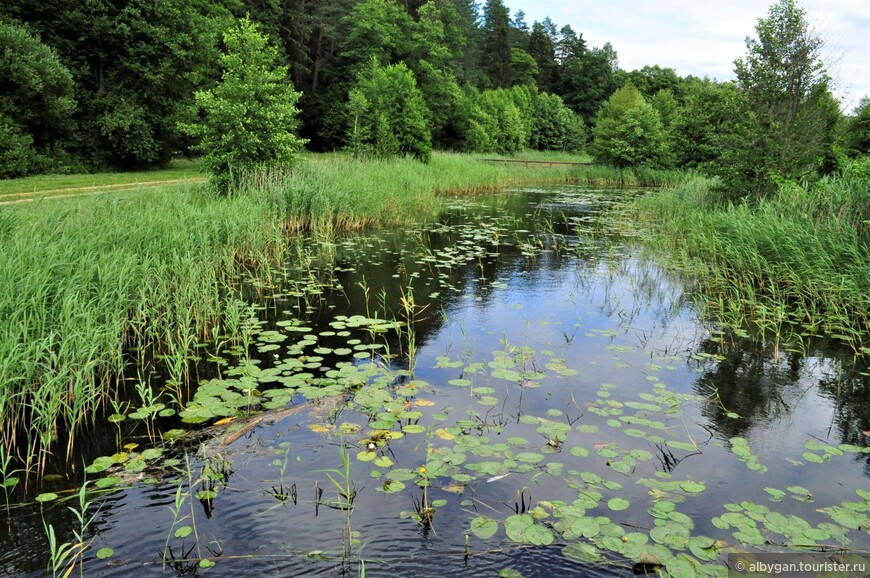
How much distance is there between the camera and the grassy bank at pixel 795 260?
25.2 ft

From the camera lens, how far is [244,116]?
45.3 feet

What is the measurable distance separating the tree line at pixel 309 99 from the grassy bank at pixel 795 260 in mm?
2397

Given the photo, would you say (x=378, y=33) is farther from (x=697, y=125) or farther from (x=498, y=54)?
(x=498, y=54)

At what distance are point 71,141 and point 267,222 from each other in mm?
15414

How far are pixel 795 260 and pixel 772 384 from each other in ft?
12.1

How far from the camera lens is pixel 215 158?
13539 mm

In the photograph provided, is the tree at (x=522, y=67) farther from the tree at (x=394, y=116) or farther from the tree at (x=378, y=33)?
the tree at (x=394, y=116)

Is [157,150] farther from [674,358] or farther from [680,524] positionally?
[680,524]

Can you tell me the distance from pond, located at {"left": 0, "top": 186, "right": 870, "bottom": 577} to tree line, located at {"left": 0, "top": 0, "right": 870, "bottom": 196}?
758 centimetres

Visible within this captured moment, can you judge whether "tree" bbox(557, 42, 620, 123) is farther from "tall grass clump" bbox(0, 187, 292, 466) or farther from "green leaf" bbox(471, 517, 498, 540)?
"green leaf" bbox(471, 517, 498, 540)

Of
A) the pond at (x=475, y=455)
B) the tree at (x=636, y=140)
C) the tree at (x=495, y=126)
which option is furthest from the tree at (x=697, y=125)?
the pond at (x=475, y=455)

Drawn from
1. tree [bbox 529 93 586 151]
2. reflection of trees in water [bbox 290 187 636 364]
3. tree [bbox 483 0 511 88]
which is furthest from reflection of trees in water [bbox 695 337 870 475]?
tree [bbox 483 0 511 88]

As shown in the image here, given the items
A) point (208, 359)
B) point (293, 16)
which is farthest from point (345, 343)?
point (293, 16)

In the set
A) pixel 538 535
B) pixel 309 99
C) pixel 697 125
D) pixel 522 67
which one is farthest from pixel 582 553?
pixel 522 67
